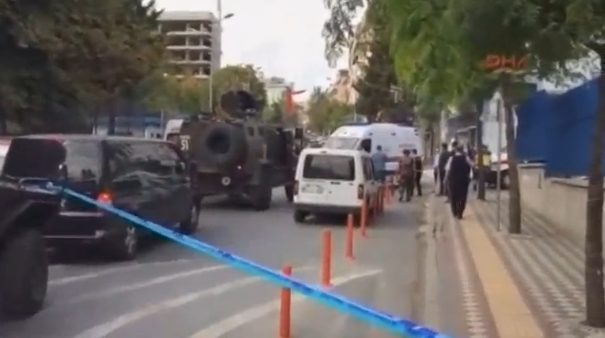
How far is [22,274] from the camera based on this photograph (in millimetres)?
10578

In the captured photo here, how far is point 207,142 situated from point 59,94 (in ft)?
26.8

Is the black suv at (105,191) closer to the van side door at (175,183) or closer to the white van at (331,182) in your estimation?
the van side door at (175,183)

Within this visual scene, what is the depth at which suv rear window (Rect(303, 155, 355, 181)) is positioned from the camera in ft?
79.2

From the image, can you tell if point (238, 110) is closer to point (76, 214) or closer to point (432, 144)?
point (76, 214)

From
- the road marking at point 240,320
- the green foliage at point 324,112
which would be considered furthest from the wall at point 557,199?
the green foliage at point 324,112

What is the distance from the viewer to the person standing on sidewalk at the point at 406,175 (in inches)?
1300

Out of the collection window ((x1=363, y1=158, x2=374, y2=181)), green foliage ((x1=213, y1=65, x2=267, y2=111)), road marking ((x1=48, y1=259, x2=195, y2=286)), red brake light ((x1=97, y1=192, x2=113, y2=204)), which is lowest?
road marking ((x1=48, y1=259, x2=195, y2=286))

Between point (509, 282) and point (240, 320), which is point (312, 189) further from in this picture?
point (240, 320)

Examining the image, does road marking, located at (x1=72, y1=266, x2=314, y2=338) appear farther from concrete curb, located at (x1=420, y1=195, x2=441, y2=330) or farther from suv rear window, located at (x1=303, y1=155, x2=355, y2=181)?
suv rear window, located at (x1=303, y1=155, x2=355, y2=181)

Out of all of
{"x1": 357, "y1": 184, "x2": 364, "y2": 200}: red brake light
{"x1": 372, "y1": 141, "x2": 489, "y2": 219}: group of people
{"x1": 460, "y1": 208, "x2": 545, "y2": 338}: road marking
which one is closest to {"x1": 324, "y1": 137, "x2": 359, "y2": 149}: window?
{"x1": 372, "y1": 141, "x2": 489, "y2": 219}: group of people

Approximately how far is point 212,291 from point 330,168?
37.5 ft

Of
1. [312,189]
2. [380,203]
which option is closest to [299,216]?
[312,189]

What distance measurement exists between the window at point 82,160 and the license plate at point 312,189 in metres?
8.95

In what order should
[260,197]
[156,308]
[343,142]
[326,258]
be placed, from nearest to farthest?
[156,308] → [326,258] → [260,197] → [343,142]
